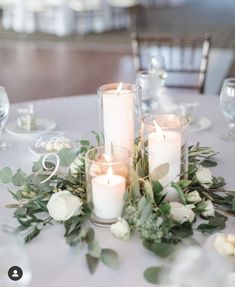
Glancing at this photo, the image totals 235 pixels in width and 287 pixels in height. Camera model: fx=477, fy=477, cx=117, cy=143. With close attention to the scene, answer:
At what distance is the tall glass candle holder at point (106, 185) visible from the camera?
0.98 m

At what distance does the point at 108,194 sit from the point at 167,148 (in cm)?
16

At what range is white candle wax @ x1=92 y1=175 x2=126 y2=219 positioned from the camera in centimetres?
97

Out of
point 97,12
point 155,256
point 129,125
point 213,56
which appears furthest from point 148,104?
point 97,12

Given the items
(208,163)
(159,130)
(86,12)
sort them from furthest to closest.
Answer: (86,12)
(208,163)
(159,130)

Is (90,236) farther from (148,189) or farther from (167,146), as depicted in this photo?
(167,146)

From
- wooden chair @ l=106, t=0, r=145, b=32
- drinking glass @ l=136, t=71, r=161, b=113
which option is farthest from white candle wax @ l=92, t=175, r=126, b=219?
wooden chair @ l=106, t=0, r=145, b=32

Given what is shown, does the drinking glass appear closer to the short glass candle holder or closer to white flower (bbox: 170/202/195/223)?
the short glass candle holder

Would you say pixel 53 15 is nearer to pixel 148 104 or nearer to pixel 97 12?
pixel 97 12

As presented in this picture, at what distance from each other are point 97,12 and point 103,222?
6.83 meters

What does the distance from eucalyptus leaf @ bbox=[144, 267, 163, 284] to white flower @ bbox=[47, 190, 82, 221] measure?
0.21 metres

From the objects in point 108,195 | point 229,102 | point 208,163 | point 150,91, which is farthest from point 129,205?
point 150,91

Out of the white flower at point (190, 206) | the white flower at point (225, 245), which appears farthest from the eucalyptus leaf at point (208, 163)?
the white flower at point (225, 245)

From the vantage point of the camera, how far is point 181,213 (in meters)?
0.95

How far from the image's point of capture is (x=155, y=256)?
0.90m
